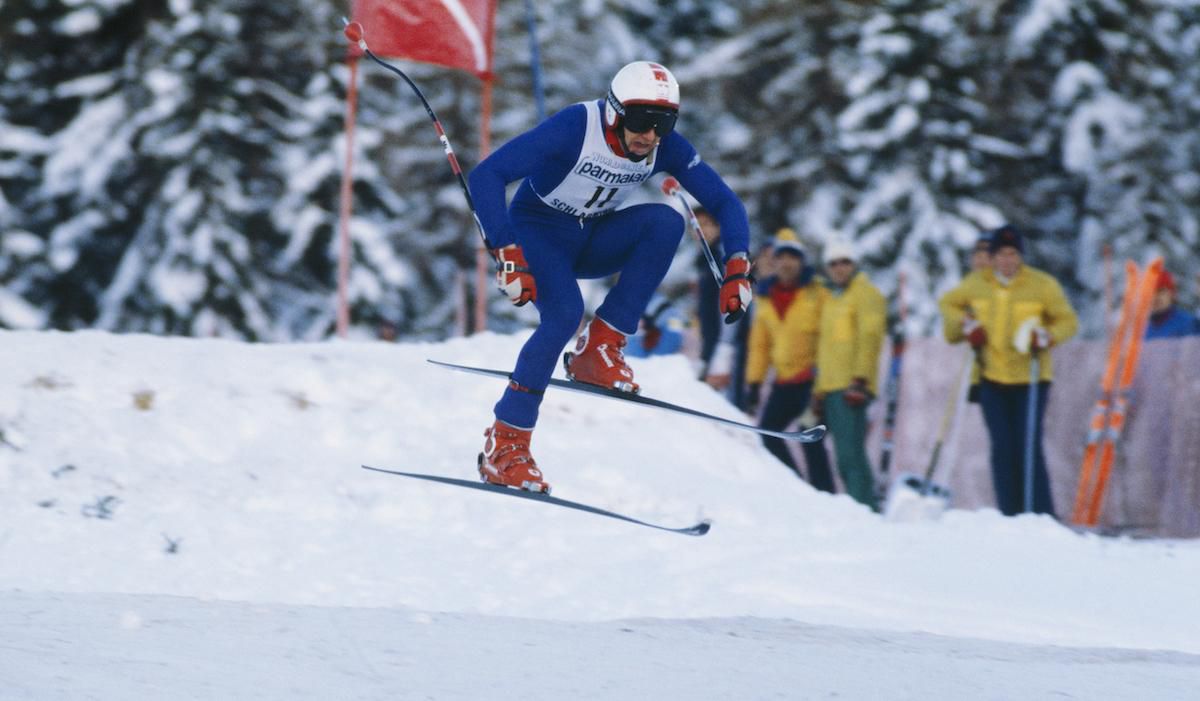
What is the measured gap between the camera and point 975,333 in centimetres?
956

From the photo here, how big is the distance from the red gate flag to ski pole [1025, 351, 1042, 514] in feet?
14.2

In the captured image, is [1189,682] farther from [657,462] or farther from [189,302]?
[189,302]

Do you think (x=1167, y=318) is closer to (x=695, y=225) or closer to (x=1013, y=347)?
(x=1013, y=347)

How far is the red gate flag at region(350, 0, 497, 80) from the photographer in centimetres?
1076

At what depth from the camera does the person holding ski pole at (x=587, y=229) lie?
6016 millimetres

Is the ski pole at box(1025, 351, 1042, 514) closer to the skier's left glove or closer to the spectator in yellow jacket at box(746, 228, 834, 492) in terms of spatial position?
the skier's left glove

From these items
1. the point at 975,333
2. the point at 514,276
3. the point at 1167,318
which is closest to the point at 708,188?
the point at 514,276

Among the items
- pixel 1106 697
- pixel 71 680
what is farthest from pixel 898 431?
pixel 71 680

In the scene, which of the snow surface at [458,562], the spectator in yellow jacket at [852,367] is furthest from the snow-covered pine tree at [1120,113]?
the snow surface at [458,562]

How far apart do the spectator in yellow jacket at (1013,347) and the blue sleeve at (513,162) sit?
14.2ft

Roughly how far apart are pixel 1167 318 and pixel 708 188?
5.26 metres

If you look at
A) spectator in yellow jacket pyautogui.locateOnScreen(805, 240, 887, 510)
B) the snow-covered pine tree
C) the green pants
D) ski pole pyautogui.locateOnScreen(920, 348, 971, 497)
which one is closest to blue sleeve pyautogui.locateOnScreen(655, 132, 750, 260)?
spectator in yellow jacket pyautogui.locateOnScreen(805, 240, 887, 510)

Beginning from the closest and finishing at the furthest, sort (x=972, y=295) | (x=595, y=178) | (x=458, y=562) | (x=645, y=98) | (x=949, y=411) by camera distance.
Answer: (x=645, y=98) < (x=595, y=178) < (x=458, y=562) < (x=972, y=295) < (x=949, y=411)

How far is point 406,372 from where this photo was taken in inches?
376
